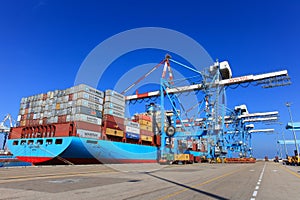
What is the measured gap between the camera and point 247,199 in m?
6.92

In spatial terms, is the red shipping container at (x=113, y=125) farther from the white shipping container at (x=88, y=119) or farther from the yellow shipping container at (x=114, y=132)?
the white shipping container at (x=88, y=119)

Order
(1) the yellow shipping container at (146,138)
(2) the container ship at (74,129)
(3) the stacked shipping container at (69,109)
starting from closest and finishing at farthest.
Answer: (2) the container ship at (74,129)
(3) the stacked shipping container at (69,109)
(1) the yellow shipping container at (146,138)

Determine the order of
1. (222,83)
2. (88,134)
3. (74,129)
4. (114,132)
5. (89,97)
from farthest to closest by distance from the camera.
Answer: (222,83) < (114,132) < (89,97) < (88,134) < (74,129)

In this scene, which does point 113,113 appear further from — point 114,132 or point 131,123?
point 131,123

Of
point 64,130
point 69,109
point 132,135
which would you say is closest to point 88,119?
point 69,109

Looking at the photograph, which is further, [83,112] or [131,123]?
[131,123]

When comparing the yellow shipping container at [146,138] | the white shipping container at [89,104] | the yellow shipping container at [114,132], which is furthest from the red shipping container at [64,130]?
the yellow shipping container at [146,138]

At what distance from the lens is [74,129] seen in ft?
95.8

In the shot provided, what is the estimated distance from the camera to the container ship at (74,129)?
30094 mm

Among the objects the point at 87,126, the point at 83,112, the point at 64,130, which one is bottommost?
the point at 64,130

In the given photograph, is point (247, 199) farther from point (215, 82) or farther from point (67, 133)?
point (215, 82)

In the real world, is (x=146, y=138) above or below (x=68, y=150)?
above

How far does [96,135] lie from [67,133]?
14.7ft

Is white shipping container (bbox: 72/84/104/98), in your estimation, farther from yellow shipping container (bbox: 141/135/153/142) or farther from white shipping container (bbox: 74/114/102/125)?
yellow shipping container (bbox: 141/135/153/142)
